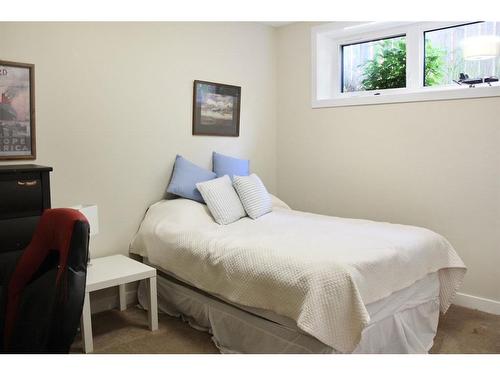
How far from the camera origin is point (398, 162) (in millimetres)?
3525

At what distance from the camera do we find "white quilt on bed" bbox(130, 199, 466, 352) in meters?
2.08

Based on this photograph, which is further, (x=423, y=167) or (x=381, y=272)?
(x=423, y=167)

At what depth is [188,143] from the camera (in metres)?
3.68

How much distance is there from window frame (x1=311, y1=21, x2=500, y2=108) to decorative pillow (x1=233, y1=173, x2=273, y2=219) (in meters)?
1.05

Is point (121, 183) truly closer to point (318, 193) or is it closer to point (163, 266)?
point (163, 266)

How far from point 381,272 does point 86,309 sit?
66.1 inches

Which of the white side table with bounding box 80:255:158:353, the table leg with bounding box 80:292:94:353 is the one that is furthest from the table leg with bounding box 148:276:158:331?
the table leg with bounding box 80:292:94:353

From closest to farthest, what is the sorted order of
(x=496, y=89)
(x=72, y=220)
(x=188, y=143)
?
(x=72, y=220), (x=496, y=89), (x=188, y=143)

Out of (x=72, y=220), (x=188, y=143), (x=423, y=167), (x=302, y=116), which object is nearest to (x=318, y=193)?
(x=302, y=116)

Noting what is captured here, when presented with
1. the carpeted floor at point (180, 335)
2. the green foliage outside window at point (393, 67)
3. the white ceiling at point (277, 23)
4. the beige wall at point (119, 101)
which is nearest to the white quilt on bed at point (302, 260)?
→ the carpeted floor at point (180, 335)

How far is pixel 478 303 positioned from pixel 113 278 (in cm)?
257

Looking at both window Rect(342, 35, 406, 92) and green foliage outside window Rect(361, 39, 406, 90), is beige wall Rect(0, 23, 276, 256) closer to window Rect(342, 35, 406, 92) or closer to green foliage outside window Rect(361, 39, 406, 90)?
window Rect(342, 35, 406, 92)

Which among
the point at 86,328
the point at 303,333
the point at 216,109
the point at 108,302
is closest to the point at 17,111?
the point at 86,328

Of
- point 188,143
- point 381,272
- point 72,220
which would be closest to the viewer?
point 72,220
